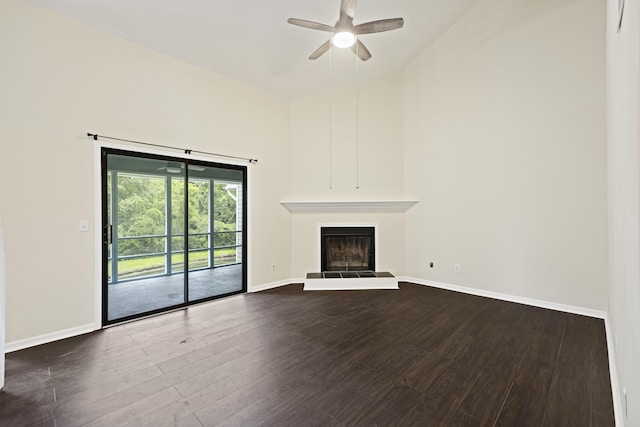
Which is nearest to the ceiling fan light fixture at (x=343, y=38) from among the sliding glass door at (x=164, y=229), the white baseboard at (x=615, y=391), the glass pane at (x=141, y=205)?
the sliding glass door at (x=164, y=229)

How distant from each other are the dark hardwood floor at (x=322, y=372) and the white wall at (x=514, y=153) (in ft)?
2.41

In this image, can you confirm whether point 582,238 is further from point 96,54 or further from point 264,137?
point 96,54

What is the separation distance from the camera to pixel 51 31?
2.79 m

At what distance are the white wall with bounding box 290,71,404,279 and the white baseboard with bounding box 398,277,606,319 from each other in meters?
0.71

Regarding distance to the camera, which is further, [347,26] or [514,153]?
[514,153]

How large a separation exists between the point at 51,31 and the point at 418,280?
584 cm

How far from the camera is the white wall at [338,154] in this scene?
512 cm

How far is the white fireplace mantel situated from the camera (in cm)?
497

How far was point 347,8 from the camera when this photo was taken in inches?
102

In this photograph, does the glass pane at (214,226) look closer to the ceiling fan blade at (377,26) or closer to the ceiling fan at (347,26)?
the ceiling fan at (347,26)

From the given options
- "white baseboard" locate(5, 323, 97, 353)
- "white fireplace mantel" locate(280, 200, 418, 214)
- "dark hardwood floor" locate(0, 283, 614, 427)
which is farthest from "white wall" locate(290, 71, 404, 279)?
"white baseboard" locate(5, 323, 97, 353)

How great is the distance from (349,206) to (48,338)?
421 centimetres

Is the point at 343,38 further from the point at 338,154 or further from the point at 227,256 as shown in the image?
the point at 227,256

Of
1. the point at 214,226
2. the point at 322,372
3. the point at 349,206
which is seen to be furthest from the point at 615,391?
the point at 214,226
